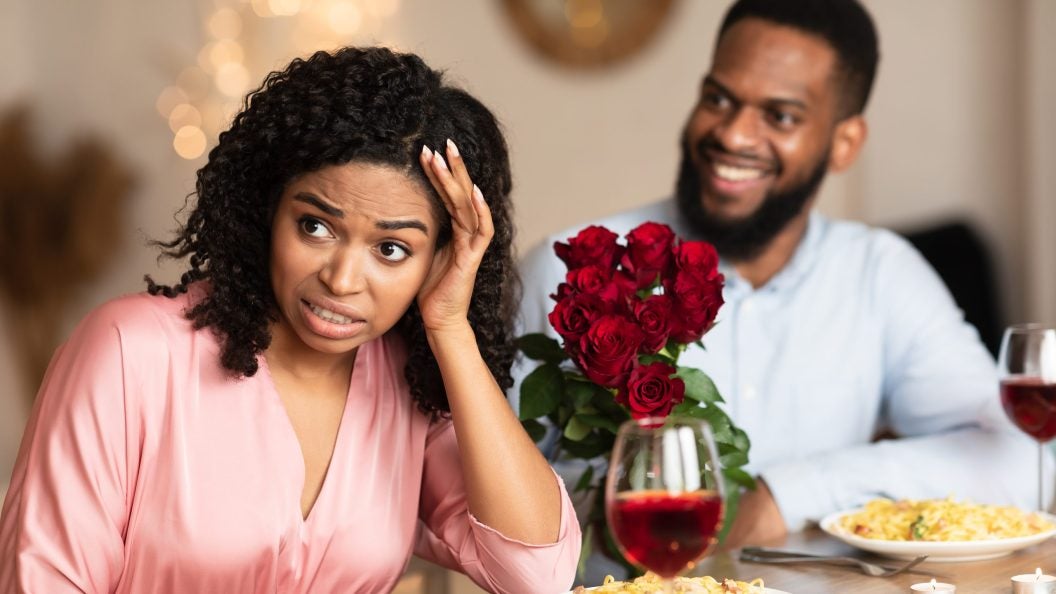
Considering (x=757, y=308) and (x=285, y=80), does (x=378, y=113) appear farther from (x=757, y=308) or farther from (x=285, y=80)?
(x=757, y=308)

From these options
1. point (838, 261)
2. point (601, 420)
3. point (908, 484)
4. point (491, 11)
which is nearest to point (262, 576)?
point (601, 420)

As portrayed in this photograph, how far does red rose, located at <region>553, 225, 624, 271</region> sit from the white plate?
56 cm

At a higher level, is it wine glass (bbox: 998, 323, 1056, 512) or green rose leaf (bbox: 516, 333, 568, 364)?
green rose leaf (bbox: 516, 333, 568, 364)

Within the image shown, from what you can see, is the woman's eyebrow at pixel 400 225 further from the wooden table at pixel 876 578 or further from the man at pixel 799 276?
the man at pixel 799 276

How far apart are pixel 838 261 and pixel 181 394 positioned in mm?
1558

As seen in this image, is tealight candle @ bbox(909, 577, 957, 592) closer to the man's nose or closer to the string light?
the man's nose

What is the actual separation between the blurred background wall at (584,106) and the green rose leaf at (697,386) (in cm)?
277

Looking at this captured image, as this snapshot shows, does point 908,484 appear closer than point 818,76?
Yes

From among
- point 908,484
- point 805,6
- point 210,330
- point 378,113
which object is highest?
point 805,6

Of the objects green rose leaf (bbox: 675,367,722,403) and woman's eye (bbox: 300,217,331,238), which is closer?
woman's eye (bbox: 300,217,331,238)

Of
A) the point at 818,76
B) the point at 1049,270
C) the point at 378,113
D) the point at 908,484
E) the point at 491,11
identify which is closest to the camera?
the point at 378,113

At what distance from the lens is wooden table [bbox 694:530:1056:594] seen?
1704mm

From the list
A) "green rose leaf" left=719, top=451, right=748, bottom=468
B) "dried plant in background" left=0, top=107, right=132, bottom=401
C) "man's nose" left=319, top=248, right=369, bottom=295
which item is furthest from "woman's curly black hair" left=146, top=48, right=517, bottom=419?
"dried plant in background" left=0, top=107, right=132, bottom=401

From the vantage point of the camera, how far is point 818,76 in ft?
8.52
